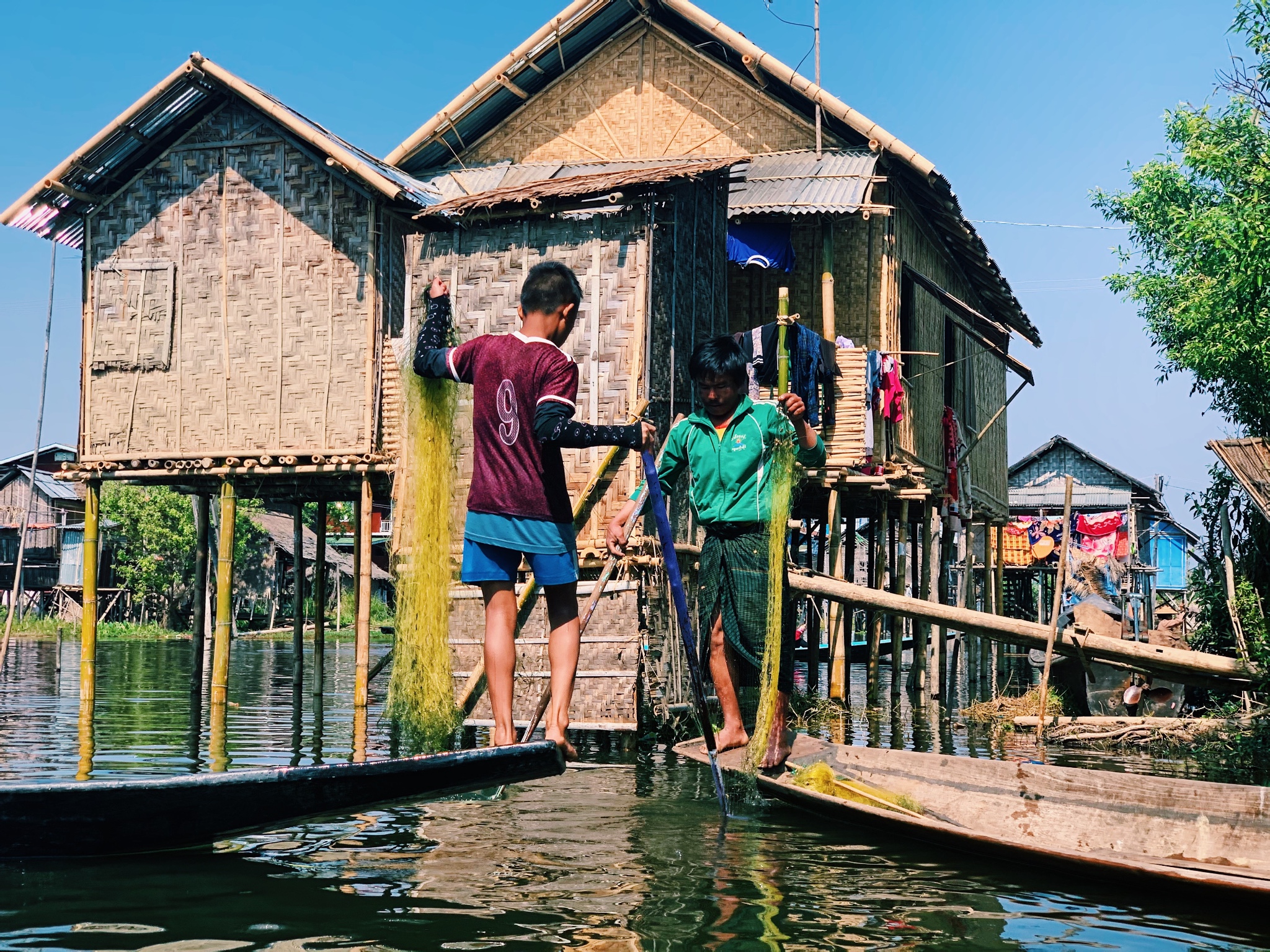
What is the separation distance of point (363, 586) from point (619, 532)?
6904 mm

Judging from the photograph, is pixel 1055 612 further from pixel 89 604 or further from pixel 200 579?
pixel 200 579

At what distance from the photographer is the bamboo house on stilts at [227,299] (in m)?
12.0

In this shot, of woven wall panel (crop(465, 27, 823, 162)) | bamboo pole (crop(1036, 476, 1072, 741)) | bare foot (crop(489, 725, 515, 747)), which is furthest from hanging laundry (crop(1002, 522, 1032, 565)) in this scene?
bare foot (crop(489, 725, 515, 747))

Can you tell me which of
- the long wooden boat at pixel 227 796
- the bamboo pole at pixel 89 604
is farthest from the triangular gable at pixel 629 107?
the long wooden boat at pixel 227 796

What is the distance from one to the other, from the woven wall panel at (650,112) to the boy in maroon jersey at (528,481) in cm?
942

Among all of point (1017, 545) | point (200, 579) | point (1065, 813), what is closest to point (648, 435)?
point (1065, 813)

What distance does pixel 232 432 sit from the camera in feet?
40.2

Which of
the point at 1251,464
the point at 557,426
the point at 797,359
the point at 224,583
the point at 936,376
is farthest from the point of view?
the point at 936,376

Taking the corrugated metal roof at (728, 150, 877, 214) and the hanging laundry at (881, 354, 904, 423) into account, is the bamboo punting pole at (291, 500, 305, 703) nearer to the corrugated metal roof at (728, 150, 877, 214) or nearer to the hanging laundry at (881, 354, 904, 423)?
the corrugated metal roof at (728, 150, 877, 214)

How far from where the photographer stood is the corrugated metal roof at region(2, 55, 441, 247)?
12211 millimetres

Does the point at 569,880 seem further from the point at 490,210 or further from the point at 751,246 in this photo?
the point at 751,246

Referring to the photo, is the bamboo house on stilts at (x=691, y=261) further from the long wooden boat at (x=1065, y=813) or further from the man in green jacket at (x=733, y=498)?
the long wooden boat at (x=1065, y=813)

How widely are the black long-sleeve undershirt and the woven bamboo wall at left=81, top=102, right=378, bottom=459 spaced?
6843 mm

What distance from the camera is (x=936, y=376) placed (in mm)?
15125
